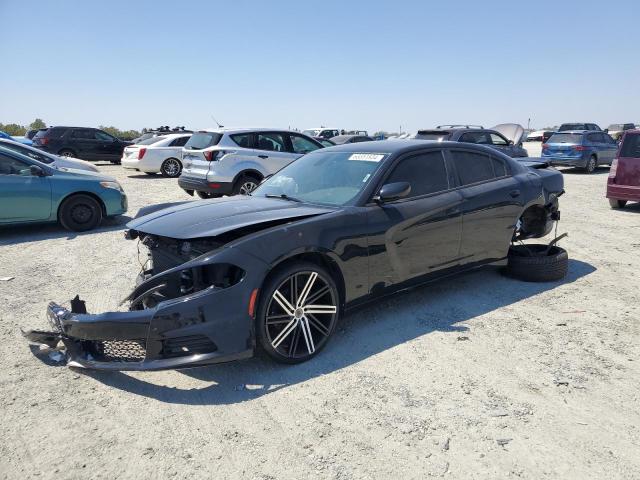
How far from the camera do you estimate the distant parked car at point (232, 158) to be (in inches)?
402

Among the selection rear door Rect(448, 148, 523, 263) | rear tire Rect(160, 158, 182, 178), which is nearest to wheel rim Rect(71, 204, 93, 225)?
rear door Rect(448, 148, 523, 263)

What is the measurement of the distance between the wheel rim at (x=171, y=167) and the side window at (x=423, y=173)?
14.1 metres

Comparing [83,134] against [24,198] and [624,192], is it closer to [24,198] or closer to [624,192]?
[24,198]

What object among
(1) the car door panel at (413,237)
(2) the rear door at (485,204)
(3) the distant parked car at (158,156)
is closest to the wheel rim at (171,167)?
(3) the distant parked car at (158,156)

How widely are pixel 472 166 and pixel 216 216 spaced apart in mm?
2805

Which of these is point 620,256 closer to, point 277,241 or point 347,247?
point 347,247

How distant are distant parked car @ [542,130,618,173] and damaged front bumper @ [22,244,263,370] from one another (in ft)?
60.0

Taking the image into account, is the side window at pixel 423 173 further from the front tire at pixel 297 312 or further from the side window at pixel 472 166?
the front tire at pixel 297 312

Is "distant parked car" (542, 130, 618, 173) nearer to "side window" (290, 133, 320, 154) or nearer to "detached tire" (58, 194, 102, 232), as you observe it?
"side window" (290, 133, 320, 154)

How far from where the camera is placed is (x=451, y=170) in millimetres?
4867

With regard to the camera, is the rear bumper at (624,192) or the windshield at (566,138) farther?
the windshield at (566,138)

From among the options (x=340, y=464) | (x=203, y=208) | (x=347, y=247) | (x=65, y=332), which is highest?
(x=203, y=208)

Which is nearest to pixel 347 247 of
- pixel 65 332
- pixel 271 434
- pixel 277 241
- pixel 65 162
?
pixel 277 241

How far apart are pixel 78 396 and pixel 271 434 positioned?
4.48ft
